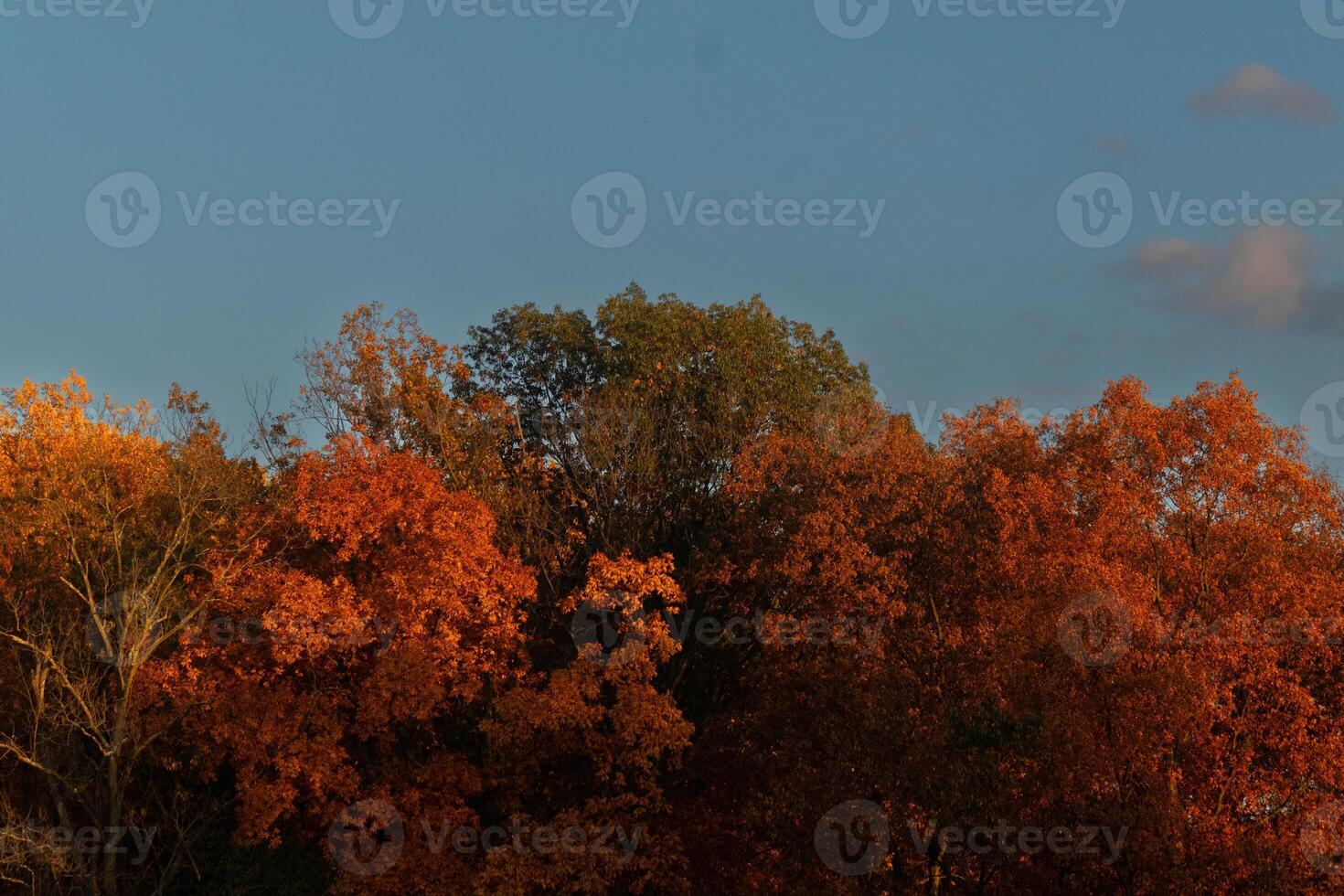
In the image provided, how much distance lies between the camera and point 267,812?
3678 centimetres

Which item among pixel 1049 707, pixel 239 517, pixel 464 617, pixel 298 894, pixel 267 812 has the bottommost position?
pixel 298 894

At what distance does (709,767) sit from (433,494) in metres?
11.3

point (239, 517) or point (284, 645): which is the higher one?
point (239, 517)

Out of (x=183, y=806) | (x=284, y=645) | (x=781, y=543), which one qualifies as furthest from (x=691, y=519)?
(x=183, y=806)

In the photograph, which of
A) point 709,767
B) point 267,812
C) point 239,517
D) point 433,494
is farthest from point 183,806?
point 709,767

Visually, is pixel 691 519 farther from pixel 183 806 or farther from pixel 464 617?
pixel 183 806

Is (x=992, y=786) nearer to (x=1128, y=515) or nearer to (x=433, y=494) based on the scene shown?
(x=1128, y=515)

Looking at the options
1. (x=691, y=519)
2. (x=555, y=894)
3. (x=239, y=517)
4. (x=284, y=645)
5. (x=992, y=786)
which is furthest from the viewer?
(x=691, y=519)

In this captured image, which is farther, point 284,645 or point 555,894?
point 284,645

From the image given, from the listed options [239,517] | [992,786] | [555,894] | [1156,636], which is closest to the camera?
[992,786]

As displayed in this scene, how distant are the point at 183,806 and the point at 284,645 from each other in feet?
20.5

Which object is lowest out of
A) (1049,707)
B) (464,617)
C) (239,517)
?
(1049,707)

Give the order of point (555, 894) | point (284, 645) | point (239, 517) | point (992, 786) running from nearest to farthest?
point (992, 786) → point (555, 894) → point (284, 645) → point (239, 517)

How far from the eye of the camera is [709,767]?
129 ft
